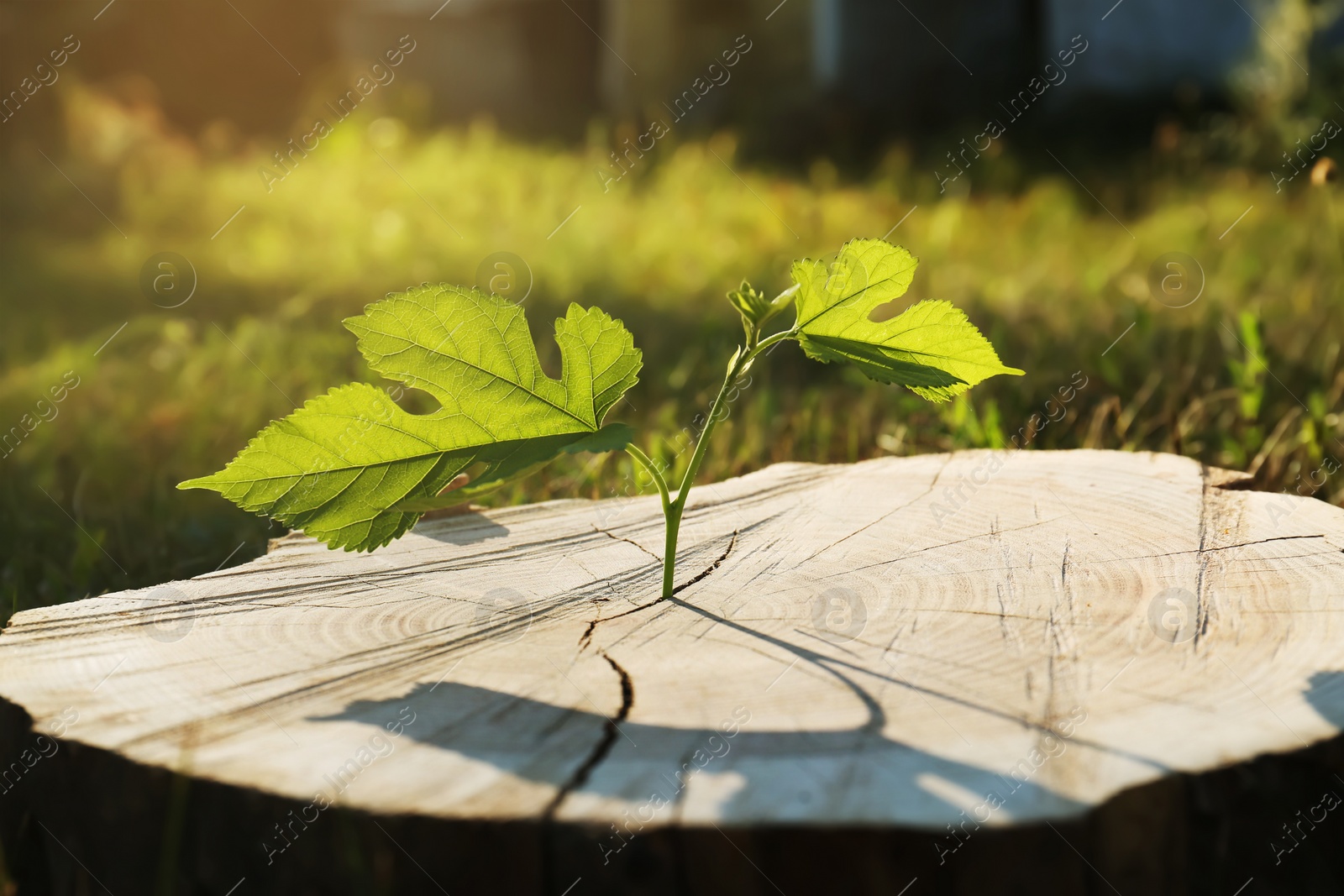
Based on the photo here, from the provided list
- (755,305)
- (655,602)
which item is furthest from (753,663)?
(755,305)

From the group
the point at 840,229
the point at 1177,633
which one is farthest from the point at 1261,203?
the point at 1177,633

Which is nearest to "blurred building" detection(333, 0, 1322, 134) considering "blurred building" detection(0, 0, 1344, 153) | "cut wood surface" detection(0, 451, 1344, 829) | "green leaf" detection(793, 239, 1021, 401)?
"blurred building" detection(0, 0, 1344, 153)

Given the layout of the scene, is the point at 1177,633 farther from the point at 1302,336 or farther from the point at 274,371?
the point at 274,371

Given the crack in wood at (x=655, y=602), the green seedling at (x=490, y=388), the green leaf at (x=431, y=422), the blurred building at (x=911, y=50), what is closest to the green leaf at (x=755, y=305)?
the green seedling at (x=490, y=388)

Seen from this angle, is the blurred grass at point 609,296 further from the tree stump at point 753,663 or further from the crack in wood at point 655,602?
the crack in wood at point 655,602

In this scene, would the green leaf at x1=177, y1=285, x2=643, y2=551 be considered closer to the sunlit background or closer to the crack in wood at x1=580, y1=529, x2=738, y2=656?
the crack in wood at x1=580, y1=529, x2=738, y2=656

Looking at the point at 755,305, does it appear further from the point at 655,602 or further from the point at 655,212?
the point at 655,212
